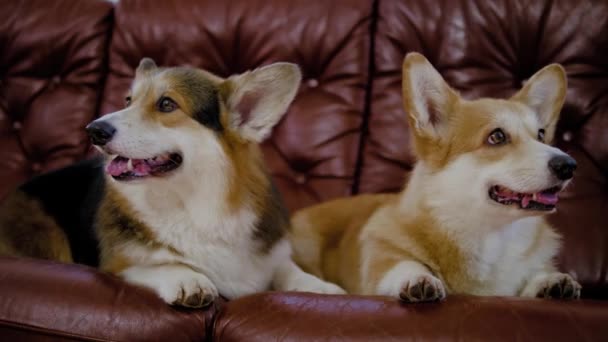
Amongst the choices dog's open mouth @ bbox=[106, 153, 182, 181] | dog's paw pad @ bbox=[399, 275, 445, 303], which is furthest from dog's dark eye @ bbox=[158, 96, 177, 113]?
dog's paw pad @ bbox=[399, 275, 445, 303]

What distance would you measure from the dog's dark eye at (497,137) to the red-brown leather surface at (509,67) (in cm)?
55

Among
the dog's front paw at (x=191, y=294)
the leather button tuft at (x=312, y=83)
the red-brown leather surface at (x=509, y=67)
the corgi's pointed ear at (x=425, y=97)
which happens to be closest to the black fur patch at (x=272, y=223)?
the dog's front paw at (x=191, y=294)

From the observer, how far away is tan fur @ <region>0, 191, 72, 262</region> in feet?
5.26

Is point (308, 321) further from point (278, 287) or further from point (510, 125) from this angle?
point (510, 125)

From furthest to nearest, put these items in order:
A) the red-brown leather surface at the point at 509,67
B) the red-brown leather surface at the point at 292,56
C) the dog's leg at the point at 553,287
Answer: the red-brown leather surface at the point at 292,56 → the red-brown leather surface at the point at 509,67 → the dog's leg at the point at 553,287

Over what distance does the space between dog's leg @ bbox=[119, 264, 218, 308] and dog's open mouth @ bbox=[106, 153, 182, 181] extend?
0.23m

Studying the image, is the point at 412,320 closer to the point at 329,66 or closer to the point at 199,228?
the point at 199,228

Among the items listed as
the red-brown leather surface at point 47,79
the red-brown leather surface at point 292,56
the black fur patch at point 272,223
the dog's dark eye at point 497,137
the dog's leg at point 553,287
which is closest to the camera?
the dog's leg at point 553,287

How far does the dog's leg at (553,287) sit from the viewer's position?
1.33 meters

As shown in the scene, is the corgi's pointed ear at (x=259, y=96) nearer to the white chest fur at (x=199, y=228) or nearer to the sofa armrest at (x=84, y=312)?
the white chest fur at (x=199, y=228)

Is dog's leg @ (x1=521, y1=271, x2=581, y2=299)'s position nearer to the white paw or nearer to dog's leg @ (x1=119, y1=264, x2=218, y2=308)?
the white paw

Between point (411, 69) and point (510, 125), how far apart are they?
0.29 m

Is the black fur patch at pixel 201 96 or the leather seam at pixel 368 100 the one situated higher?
the black fur patch at pixel 201 96

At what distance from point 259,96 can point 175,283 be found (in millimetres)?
575
